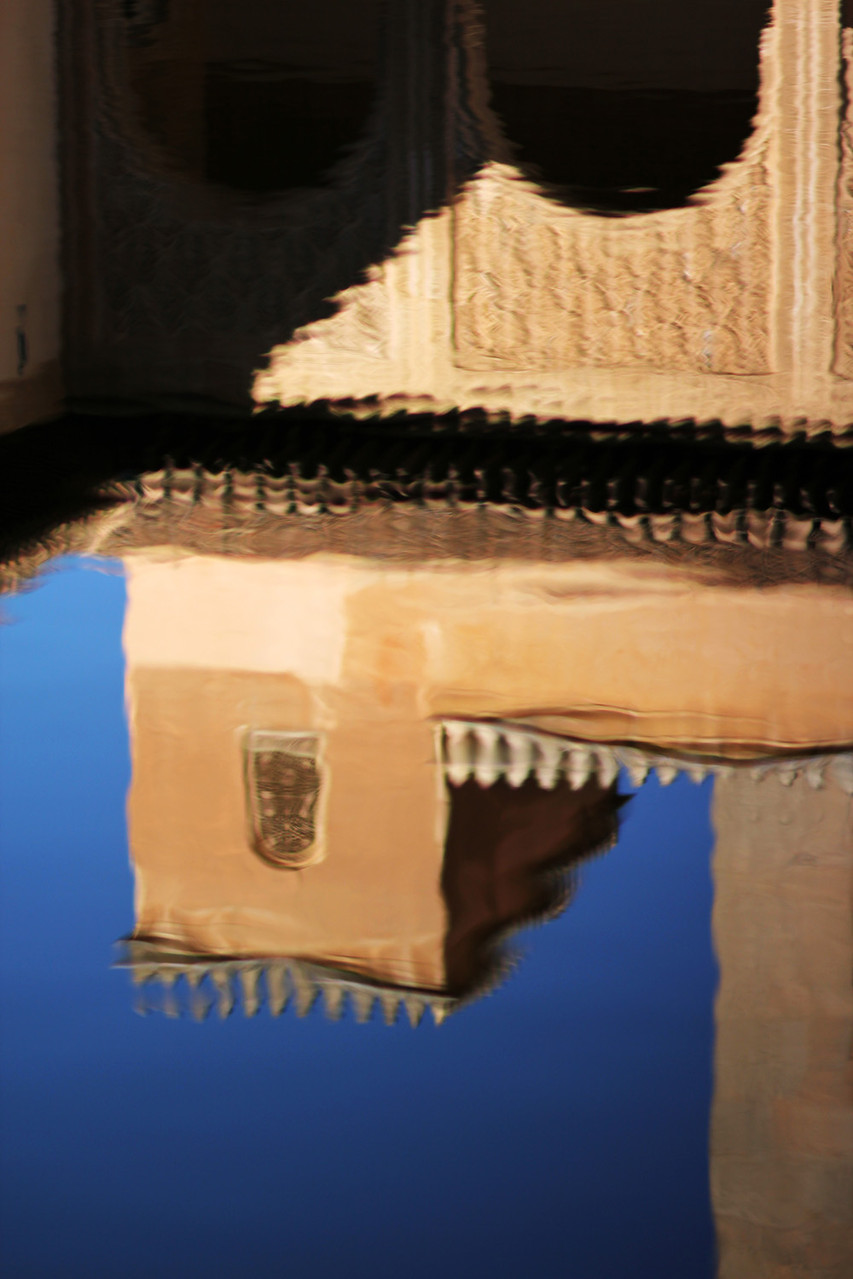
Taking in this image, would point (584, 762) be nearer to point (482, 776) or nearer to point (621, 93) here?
point (482, 776)

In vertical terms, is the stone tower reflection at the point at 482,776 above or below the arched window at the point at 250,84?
below

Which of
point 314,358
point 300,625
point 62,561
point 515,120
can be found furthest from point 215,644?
point 515,120

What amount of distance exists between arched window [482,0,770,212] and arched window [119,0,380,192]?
0.50 meters

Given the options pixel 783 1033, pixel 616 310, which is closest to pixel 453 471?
pixel 616 310

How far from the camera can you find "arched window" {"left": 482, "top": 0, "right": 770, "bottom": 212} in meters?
4.11

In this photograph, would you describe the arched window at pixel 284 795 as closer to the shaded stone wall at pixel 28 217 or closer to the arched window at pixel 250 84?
the shaded stone wall at pixel 28 217

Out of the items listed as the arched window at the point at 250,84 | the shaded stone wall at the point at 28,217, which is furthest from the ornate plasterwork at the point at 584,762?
the arched window at the point at 250,84

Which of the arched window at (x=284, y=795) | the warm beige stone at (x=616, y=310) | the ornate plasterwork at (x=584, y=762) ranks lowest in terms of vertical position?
the arched window at (x=284, y=795)

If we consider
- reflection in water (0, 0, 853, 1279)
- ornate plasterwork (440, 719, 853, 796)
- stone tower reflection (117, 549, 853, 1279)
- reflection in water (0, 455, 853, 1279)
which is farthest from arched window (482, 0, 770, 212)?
ornate plasterwork (440, 719, 853, 796)

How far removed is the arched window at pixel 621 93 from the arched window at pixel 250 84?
1.63ft

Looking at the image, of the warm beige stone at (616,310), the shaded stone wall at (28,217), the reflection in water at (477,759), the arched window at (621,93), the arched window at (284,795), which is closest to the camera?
the reflection in water at (477,759)

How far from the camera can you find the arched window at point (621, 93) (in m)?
4.11

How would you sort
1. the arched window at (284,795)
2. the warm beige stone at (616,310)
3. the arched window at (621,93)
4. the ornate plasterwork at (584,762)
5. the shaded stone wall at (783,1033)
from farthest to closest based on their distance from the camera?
1. the arched window at (621,93)
2. the warm beige stone at (616,310)
3. the arched window at (284,795)
4. the ornate plasterwork at (584,762)
5. the shaded stone wall at (783,1033)

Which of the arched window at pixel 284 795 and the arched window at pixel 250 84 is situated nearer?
the arched window at pixel 284 795
